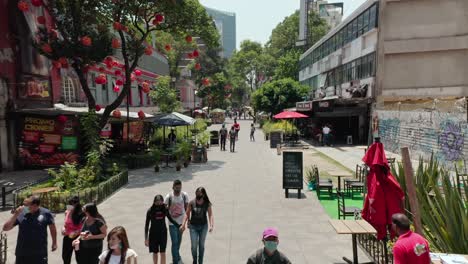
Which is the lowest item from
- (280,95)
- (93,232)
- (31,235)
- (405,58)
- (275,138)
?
(275,138)

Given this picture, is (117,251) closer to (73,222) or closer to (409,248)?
(73,222)

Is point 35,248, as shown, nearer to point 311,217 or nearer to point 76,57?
point 311,217

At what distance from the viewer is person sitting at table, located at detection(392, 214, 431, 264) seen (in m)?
4.35

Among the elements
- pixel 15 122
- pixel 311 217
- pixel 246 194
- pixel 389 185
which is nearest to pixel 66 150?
pixel 15 122

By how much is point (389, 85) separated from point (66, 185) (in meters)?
22.6

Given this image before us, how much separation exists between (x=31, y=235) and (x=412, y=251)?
5.47 metres

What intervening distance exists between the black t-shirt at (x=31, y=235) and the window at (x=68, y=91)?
19440mm

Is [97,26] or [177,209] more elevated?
[97,26]

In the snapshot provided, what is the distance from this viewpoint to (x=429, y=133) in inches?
743

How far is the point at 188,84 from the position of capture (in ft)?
A: 223

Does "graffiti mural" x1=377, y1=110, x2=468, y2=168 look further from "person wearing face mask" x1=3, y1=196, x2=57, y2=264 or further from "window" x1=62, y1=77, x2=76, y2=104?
"window" x1=62, y1=77, x2=76, y2=104

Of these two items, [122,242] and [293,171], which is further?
[293,171]

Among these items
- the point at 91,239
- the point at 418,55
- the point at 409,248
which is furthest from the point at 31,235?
the point at 418,55

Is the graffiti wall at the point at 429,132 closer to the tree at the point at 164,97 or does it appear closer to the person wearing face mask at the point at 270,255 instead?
the person wearing face mask at the point at 270,255
